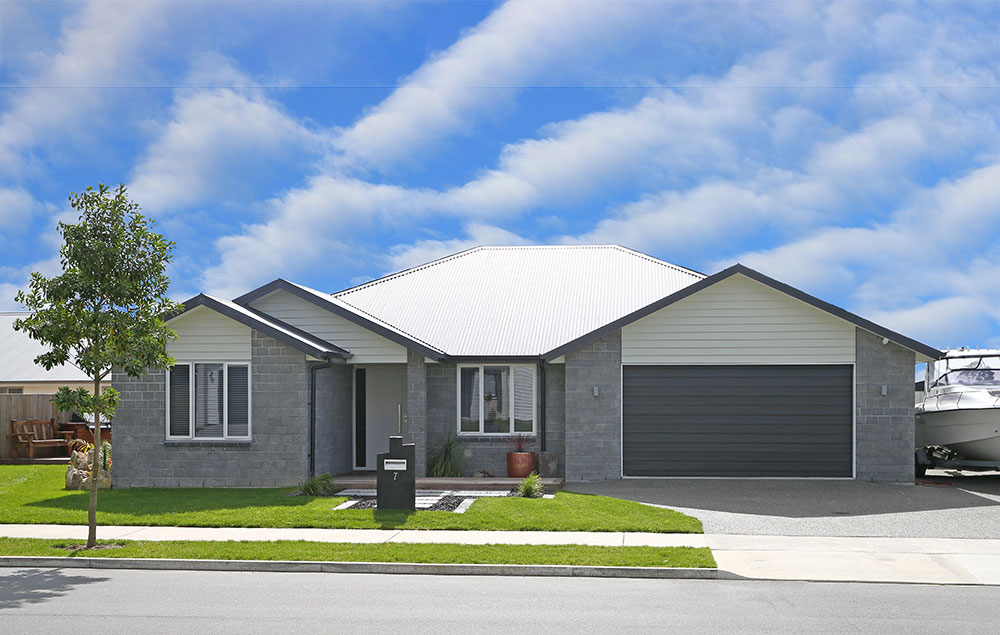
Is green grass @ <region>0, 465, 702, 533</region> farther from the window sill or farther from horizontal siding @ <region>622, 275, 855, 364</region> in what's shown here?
horizontal siding @ <region>622, 275, 855, 364</region>

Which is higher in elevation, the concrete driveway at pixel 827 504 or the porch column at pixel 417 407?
the porch column at pixel 417 407

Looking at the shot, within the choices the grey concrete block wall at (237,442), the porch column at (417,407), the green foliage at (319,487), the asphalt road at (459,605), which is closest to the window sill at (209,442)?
the grey concrete block wall at (237,442)

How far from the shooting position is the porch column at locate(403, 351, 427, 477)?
21.1 m

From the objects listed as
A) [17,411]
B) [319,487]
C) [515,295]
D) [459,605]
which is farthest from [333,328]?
[17,411]

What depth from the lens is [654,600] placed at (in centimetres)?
1030

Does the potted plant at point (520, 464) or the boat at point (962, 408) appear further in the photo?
the potted plant at point (520, 464)

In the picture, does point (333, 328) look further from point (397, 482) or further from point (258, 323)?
point (397, 482)

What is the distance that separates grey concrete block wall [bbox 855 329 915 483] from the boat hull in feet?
5.23

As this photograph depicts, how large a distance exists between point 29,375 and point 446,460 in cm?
2247

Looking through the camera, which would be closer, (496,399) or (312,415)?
(312,415)

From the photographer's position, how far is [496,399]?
72.5 ft

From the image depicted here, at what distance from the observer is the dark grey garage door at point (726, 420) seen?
823 inches

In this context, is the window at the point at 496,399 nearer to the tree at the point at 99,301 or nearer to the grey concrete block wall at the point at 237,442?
the grey concrete block wall at the point at 237,442

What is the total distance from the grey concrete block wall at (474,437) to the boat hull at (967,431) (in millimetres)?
8305
